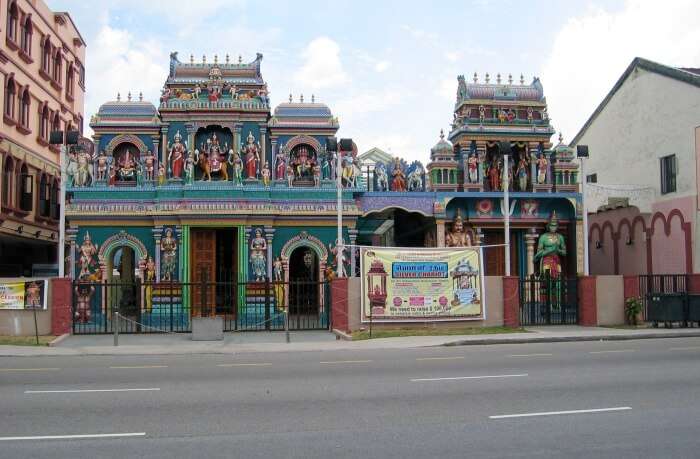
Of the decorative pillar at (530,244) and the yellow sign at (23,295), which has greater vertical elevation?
the decorative pillar at (530,244)

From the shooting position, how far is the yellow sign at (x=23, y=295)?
21641 millimetres

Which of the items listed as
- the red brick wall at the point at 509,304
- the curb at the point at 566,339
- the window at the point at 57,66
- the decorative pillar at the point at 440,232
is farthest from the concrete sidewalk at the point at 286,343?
the window at the point at 57,66

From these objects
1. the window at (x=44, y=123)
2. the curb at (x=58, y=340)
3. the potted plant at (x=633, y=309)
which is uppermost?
the window at (x=44, y=123)

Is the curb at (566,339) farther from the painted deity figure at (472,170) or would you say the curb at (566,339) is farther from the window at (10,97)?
the window at (10,97)

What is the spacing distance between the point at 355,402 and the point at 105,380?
4.94 meters

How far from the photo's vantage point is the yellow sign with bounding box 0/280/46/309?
21.6 metres

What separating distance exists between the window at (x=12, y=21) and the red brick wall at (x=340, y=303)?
18766 mm

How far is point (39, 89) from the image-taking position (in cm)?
3500

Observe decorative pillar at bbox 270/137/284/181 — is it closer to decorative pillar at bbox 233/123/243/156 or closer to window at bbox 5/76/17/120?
decorative pillar at bbox 233/123/243/156

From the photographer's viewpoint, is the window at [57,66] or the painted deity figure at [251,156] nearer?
the painted deity figure at [251,156]

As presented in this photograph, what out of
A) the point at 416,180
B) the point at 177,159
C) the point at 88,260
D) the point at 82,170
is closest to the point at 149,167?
the point at 177,159

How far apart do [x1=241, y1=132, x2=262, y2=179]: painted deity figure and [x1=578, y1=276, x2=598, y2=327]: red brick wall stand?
42.7ft

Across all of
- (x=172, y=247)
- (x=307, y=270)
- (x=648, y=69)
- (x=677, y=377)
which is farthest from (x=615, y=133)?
(x=677, y=377)

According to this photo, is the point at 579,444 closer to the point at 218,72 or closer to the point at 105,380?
the point at 105,380
